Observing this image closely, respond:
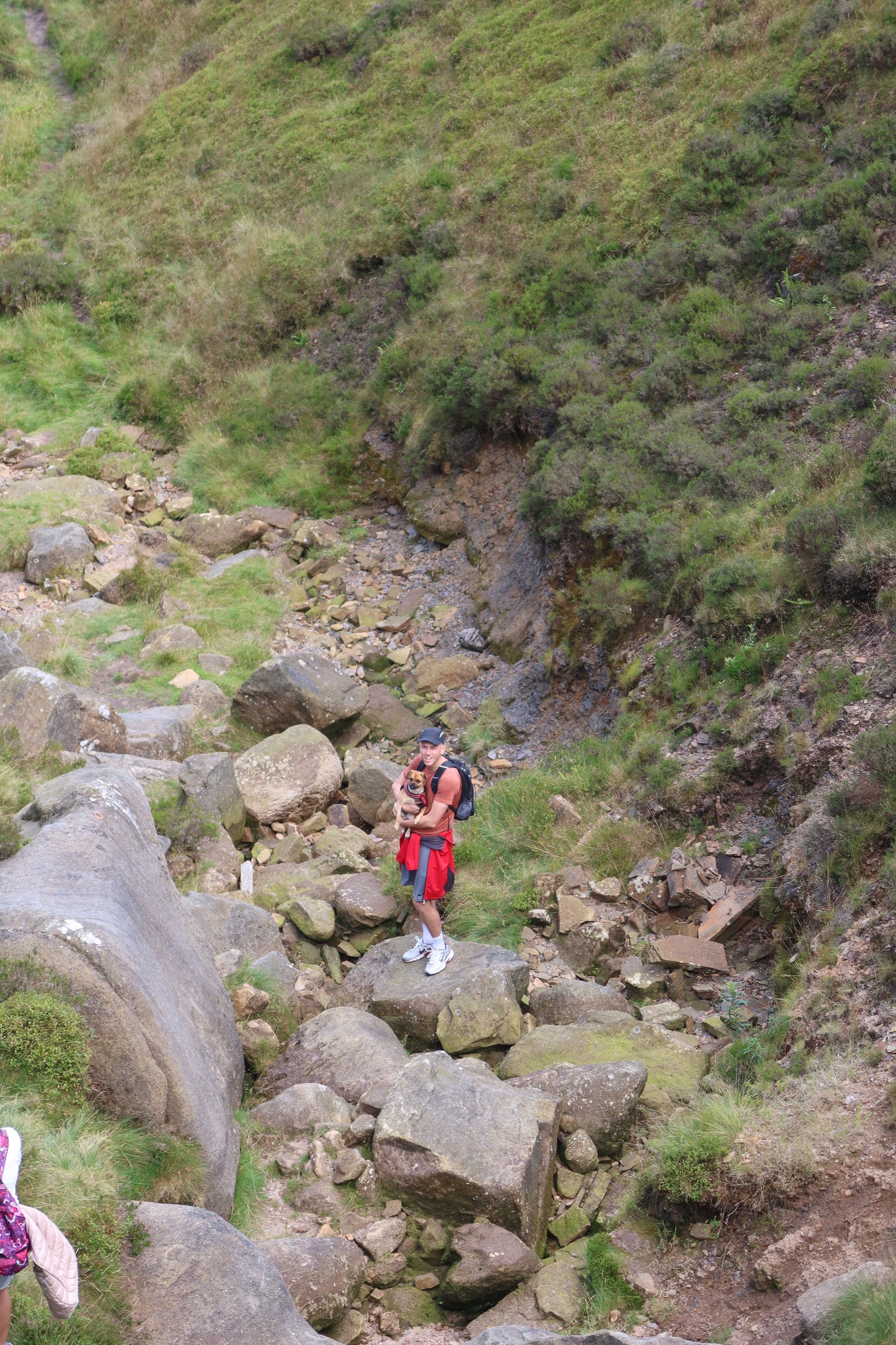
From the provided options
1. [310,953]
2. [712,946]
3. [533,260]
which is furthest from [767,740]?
[533,260]

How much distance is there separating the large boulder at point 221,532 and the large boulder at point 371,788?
6815mm

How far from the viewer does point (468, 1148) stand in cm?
525

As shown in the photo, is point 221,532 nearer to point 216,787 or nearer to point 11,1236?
point 216,787

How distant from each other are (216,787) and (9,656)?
2621mm

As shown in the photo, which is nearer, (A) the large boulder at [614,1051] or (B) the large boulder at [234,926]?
(A) the large boulder at [614,1051]

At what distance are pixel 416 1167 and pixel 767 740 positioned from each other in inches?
175

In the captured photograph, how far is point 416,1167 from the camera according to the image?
17.3ft

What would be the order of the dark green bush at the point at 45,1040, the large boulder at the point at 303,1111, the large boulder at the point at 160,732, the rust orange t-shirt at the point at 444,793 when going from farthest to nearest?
the large boulder at the point at 160,732
the rust orange t-shirt at the point at 444,793
the large boulder at the point at 303,1111
the dark green bush at the point at 45,1040

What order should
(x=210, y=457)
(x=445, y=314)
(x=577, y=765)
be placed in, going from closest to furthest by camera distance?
1. (x=577, y=765)
2. (x=445, y=314)
3. (x=210, y=457)

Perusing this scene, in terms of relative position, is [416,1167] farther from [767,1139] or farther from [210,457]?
[210,457]

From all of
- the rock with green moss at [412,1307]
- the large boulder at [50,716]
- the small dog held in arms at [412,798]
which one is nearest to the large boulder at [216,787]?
the large boulder at [50,716]

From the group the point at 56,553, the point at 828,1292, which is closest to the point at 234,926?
the point at 828,1292

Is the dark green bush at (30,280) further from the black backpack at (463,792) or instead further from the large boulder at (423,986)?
the large boulder at (423,986)

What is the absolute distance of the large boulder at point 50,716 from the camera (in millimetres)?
9281
